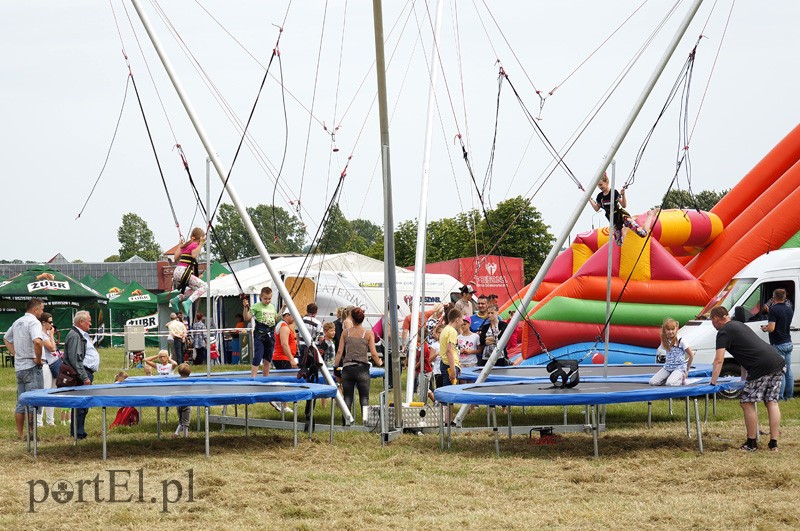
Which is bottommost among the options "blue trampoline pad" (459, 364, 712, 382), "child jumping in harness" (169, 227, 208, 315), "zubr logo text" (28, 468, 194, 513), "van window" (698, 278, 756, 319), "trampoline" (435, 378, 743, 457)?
"zubr logo text" (28, 468, 194, 513)

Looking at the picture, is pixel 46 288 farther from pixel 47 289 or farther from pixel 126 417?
pixel 126 417

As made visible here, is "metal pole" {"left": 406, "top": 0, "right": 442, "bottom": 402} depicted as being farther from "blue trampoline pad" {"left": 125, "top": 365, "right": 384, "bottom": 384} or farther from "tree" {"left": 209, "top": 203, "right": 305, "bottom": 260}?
"tree" {"left": 209, "top": 203, "right": 305, "bottom": 260}

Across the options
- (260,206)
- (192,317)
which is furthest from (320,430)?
(260,206)

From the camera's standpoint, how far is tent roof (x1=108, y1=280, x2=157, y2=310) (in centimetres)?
2934

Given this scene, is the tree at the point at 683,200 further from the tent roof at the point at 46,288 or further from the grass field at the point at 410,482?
the grass field at the point at 410,482

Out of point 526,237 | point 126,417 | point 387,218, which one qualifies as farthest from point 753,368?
point 526,237

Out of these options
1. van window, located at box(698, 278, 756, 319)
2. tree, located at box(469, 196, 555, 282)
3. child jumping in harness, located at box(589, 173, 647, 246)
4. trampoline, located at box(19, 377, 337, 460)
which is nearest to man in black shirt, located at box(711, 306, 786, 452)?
child jumping in harness, located at box(589, 173, 647, 246)

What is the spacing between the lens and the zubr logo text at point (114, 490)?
627 centimetres

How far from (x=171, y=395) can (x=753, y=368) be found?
179 inches

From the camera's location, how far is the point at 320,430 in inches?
379

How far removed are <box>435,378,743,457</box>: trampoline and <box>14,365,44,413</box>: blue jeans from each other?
3.74 meters

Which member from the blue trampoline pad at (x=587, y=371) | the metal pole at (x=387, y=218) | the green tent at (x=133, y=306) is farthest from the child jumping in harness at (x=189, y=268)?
the green tent at (x=133, y=306)

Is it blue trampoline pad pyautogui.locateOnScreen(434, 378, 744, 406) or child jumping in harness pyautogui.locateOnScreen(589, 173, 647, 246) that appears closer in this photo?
blue trampoline pad pyautogui.locateOnScreen(434, 378, 744, 406)

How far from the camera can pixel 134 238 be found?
86812 millimetres
